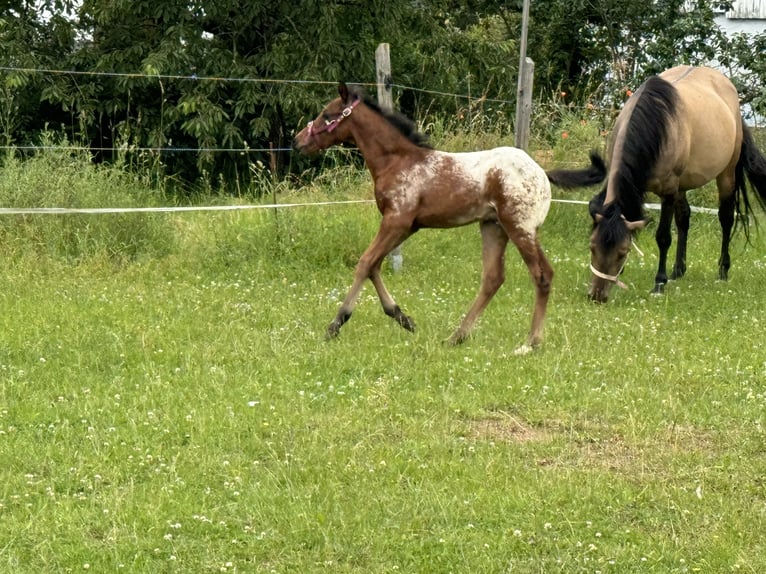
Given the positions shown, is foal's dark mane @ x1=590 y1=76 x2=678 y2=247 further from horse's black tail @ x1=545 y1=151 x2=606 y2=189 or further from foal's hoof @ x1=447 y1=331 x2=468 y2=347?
foal's hoof @ x1=447 y1=331 x2=468 y2=347

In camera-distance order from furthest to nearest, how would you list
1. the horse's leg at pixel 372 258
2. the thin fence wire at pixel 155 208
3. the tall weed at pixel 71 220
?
the tall weed at pixel 71 220
the thin fence wire at pixel 155 208
the horse's leg at pixel 372 258

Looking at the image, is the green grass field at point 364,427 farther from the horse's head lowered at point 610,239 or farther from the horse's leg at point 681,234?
the horse's leg at point 681,234

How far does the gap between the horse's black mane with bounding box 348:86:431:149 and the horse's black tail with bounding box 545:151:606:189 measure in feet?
3.31

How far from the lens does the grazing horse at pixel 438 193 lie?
298 inches

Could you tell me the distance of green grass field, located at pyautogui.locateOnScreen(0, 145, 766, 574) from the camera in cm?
450

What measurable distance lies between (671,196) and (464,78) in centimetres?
931

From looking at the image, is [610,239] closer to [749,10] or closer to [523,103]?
[523,103]

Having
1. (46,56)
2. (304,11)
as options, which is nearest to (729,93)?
(304,11)

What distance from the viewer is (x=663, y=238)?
10.6 m

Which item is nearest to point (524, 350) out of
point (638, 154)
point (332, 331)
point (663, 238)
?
point (332, 331)

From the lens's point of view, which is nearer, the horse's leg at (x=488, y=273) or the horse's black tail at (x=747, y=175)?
the horse's leg at (x=488, y=273)

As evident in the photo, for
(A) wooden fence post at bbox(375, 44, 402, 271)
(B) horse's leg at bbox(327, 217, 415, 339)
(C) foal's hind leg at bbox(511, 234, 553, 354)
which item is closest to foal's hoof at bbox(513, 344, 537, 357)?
(C) foal's hind leg at bbox(511, 234, 553, 354)

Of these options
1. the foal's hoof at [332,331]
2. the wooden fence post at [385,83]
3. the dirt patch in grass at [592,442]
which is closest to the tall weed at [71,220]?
the wooden fence post at [385,83]

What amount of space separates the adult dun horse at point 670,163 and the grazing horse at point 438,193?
100 centimetres
